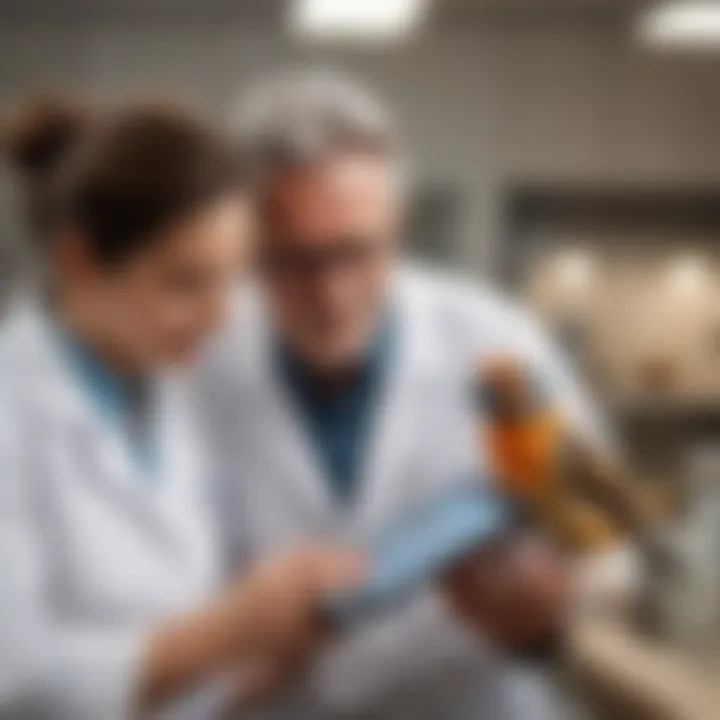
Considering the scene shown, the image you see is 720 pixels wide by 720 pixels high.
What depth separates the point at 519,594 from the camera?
83 cm

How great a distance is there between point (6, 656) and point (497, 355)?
1.21 ft

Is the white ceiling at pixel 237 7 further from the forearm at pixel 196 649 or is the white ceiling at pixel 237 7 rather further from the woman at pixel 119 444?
the forearm at pixel 196 649


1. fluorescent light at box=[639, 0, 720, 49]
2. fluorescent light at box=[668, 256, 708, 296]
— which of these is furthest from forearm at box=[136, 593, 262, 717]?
fluorescent light at box=[639, 0, 720, 49]

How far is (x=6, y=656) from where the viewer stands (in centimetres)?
80

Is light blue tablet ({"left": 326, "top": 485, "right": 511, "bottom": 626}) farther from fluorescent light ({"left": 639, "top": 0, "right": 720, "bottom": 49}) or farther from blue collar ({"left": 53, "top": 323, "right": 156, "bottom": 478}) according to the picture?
fluorescent light ({"left": 639, "top": 0, "right": 720, "bottom": 49})

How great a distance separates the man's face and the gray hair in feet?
0.04

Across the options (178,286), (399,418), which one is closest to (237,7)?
(178,286)

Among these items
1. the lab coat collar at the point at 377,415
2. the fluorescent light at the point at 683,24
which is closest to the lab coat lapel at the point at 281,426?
the lab coat collar at the point at 377,415

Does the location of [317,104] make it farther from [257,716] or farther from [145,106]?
[257,716]

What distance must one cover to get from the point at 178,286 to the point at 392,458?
0.18m

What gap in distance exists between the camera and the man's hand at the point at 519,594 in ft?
2.71

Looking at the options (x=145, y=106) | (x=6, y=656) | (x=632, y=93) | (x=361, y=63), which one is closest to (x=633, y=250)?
(x=632, y=93)

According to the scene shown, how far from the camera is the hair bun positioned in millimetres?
812

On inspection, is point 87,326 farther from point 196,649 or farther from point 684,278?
point 684,278
